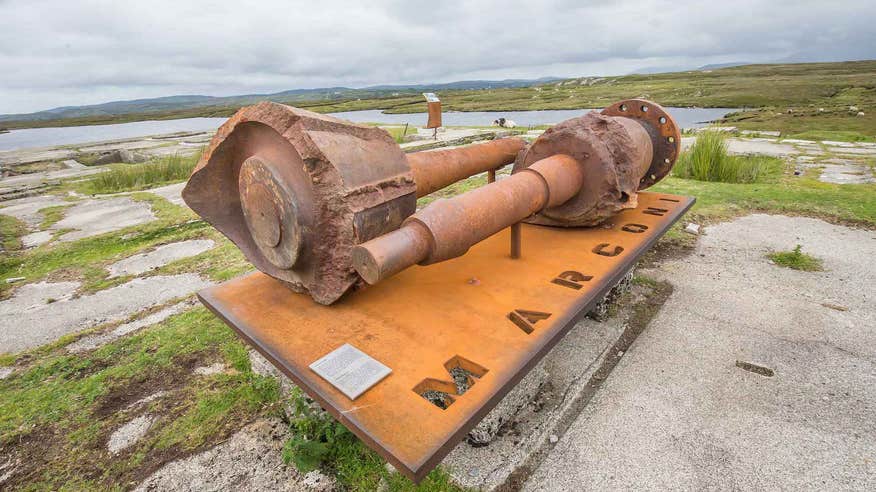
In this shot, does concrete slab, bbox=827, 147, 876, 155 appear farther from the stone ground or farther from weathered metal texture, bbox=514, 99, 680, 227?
weathered metal texture, bbox=514, 99, 680, 227

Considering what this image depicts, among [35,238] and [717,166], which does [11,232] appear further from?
[717,166]

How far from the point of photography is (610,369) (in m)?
2.69

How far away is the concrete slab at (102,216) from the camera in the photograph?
6.42m

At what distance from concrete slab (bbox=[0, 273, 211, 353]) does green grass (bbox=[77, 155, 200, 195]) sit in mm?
6285

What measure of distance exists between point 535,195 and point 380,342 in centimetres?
135

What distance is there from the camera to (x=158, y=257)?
16.7ft

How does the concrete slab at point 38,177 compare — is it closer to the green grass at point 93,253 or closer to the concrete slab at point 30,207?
the concrete slab at point 30,207

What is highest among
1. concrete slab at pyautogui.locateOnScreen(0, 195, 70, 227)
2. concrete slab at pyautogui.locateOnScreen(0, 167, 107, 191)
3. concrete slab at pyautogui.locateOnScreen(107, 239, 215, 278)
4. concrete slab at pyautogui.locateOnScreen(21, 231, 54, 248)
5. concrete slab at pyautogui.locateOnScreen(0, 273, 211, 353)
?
concrete slab at pyautogui.locateOnScreen(0, 167, 107, 191)

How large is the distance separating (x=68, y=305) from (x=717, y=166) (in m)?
8.77

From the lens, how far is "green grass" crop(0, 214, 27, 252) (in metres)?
5.87

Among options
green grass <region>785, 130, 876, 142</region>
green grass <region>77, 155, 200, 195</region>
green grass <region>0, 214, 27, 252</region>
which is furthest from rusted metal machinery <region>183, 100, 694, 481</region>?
green grass <region>785, 130, 876, 142</region>

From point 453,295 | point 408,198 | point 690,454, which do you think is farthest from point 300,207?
point 690,454

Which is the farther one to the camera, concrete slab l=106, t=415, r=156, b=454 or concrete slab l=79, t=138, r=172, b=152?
concrete slab l=79, t=138, r=172, b=152

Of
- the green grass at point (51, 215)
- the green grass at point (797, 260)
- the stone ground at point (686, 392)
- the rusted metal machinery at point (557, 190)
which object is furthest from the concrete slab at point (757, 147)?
the green grass at point (51, 215)
